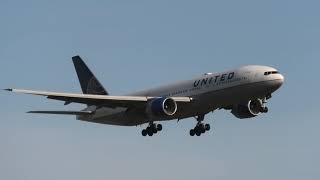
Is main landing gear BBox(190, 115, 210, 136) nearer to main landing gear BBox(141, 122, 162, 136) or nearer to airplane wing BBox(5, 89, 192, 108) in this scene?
main landing gear BBox(141, 122, 162, 136)

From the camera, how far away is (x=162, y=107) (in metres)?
73.4

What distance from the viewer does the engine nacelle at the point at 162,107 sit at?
73.6 metres

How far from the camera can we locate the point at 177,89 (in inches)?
3024

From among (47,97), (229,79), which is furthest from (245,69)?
(47,97)

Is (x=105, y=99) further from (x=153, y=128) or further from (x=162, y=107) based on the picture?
(x=162, y=107)

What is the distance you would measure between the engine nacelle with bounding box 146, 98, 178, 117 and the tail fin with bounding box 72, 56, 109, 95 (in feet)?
44.8

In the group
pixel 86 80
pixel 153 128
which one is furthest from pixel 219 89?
pixel 86 80

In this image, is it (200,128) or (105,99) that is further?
(200,128)

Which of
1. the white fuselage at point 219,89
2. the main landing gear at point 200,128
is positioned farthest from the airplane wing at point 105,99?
the main landing gear at point 200,128

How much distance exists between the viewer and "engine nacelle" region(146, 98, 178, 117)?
73562mm

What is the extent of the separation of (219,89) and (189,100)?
10.6 feet

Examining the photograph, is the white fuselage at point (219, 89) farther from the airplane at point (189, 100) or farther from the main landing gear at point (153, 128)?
the main landing gear at point (153, 128)

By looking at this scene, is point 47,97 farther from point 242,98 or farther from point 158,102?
point 242,98

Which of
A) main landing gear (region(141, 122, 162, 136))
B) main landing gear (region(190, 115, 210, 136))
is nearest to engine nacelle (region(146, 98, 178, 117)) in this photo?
main landing gear (region(141, 122, 162, 136))
